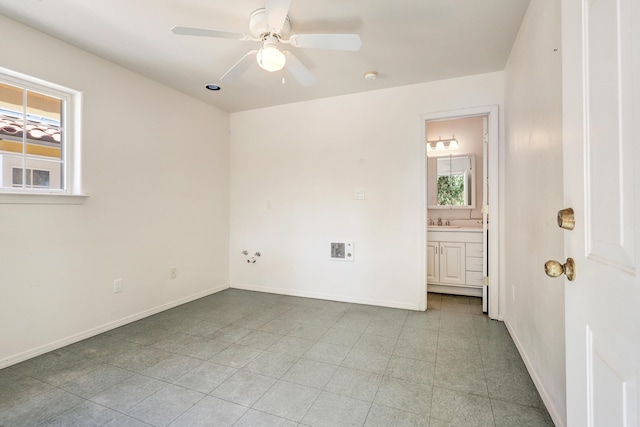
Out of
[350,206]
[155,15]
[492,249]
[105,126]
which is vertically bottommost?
[492,249]

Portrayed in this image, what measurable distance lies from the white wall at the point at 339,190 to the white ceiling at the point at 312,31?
30 cm

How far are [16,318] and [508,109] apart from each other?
432cm

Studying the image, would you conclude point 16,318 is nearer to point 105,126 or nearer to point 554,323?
point 105,126

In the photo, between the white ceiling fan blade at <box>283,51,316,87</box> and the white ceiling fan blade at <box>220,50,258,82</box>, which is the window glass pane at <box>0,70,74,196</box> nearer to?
the white ceiling fan blade at <box>220,50,258,82</box>

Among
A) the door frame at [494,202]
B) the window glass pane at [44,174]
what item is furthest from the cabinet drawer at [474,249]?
the window glass pane at [44,174]

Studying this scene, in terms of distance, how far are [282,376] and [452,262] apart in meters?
2.69

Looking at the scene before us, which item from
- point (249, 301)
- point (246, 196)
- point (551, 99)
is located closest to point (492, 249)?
point (551, 99)

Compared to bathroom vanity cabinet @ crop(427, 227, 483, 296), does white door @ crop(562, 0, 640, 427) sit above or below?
above

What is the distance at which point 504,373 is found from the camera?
1964 mm

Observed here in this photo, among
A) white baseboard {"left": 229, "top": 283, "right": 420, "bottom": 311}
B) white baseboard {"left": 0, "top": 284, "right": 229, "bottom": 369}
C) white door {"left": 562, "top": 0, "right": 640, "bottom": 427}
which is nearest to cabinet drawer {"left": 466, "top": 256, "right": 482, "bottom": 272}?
white baseboard {"left": 229, "top": 283, "right": 420, "bottom": 311}

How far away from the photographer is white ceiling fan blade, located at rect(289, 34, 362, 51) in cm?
180

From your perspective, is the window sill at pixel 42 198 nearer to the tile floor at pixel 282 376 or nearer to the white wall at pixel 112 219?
the white wall at pixel 112 219

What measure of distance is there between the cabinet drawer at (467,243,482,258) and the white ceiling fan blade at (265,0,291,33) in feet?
10.6

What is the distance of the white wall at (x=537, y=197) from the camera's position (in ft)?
4.86
